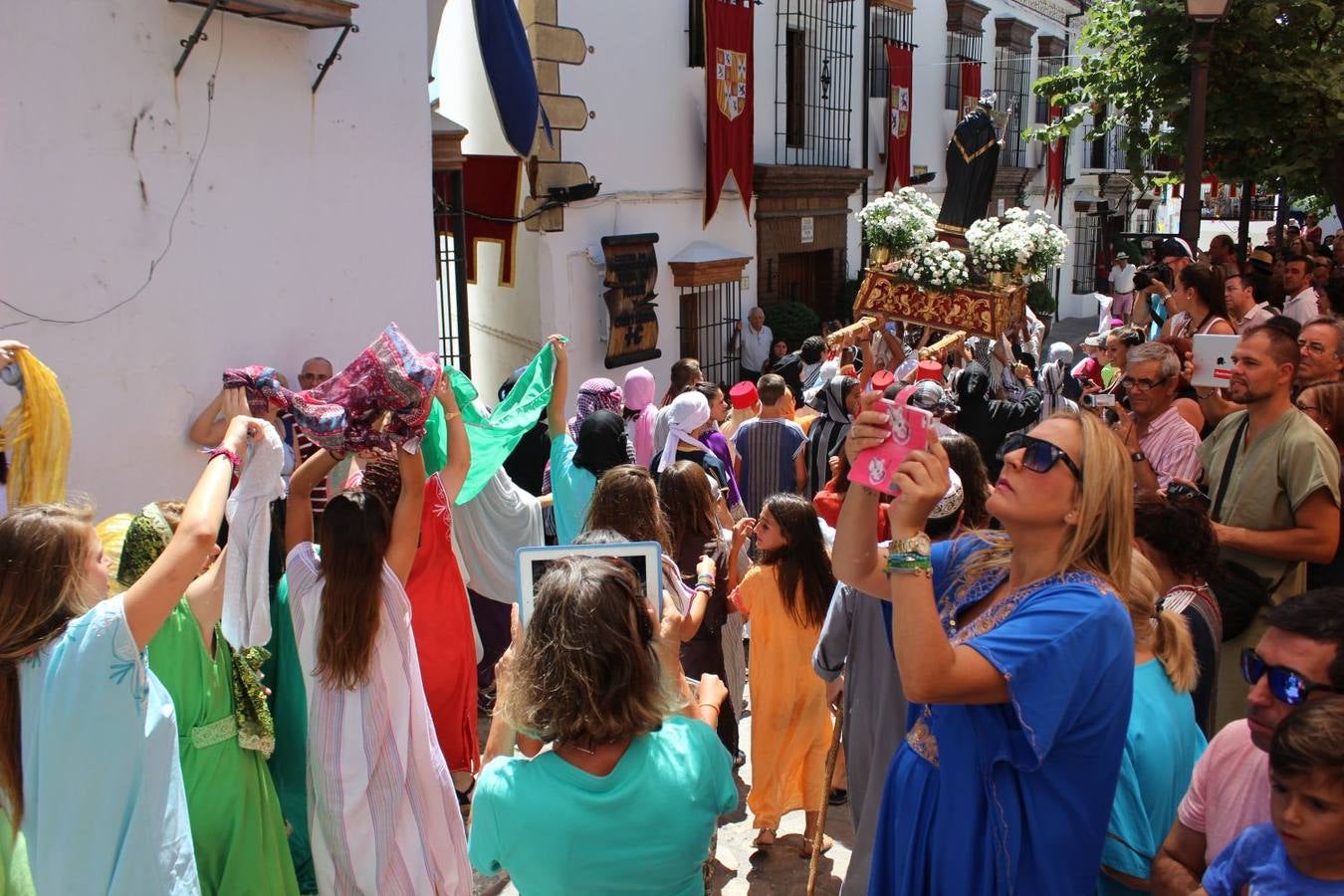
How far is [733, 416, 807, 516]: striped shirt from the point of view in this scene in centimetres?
583

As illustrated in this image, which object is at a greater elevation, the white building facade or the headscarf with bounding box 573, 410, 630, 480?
the white building facade

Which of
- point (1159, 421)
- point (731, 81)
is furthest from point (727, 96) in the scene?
point (1159, 421)

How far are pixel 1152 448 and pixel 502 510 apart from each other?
8.67 feet

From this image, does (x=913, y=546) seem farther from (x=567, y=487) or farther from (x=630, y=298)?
(x=630, y=298)

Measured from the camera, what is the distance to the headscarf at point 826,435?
552 cm

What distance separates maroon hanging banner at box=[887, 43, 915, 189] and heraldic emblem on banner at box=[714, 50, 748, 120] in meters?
3.99

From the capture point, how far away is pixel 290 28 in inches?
231

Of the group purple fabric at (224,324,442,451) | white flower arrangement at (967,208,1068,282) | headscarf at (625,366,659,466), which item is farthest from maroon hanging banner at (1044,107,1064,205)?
purple fabric at (224,324,442,451)

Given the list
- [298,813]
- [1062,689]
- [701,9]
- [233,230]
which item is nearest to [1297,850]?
[1062,689]

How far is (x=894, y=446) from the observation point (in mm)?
1989

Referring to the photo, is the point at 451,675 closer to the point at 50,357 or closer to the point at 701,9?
the point at 50,357

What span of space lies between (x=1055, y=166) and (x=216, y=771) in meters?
21.6

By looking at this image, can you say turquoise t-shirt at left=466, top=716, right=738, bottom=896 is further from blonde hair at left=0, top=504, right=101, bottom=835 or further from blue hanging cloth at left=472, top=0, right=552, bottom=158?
blue hanging cloth at left=472, top=0, right=552, bottom=158

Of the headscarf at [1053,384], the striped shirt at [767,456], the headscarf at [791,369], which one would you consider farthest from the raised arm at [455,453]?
the headscarf at [791,369]
